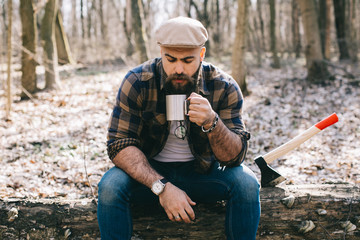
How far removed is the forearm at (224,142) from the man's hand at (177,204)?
0.42 m

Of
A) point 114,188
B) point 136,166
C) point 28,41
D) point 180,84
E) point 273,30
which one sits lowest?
point 114,188

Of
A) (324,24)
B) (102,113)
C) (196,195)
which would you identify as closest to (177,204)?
(196,195)

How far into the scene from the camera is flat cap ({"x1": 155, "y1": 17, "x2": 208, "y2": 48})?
2338mm

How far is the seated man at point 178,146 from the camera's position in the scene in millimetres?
2213

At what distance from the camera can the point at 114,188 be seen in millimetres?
2209

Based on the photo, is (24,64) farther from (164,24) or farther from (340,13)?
(340,13)

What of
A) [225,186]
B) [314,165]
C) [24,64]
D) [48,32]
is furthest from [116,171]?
[48,32]

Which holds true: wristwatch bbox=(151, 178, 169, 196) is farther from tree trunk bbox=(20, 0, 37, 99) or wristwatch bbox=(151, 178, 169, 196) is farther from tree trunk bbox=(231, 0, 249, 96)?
tree trunk bbox=(20, 0, 37, 99)

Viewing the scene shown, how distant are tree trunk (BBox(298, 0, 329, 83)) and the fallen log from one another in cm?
747

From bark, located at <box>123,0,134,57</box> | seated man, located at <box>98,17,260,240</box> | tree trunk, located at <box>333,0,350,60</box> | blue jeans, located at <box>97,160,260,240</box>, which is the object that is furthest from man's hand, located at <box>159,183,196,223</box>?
bark, located at <box>123,0,134,57</box>

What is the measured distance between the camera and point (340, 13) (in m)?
12.5

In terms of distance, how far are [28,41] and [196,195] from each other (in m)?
7.75

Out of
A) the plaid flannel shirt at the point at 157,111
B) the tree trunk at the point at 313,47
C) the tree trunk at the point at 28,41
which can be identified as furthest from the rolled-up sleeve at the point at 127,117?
the tree trunk at the point at 313,47

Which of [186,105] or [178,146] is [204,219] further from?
[186,105]
